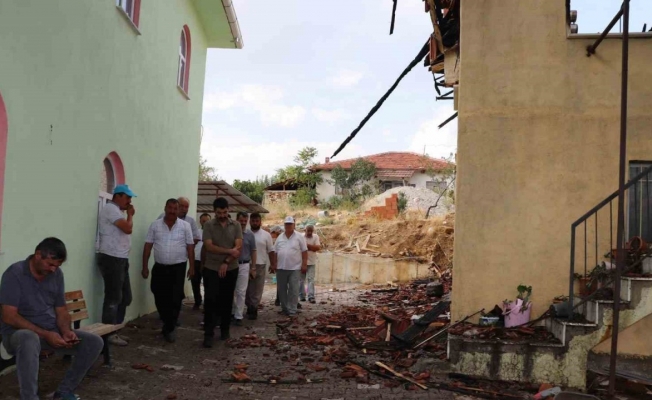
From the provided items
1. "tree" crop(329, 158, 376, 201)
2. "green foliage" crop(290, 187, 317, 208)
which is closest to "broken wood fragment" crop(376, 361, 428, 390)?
"green foliage" crop(290, 187, 317, 208)

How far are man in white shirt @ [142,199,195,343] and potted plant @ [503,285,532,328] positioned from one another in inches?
179

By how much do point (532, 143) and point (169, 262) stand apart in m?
5.32

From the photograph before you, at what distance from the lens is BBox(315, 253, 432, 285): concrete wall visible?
22.4 metres

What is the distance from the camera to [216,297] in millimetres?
8633

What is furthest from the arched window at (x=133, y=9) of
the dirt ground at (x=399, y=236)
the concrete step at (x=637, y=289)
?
the dirt ground at (x=399, y=236)

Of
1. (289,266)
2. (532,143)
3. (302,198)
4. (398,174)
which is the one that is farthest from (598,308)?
(398,174)

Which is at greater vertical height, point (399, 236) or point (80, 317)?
point (399, 236)

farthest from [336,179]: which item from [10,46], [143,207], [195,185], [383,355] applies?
[10,46]

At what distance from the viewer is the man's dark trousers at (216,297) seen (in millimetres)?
8461

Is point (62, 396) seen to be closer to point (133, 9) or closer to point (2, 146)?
point (2, 146)

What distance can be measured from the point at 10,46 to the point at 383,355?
5667 millimetres

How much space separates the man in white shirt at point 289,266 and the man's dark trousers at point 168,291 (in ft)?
10.9

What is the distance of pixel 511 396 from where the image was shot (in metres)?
6.43

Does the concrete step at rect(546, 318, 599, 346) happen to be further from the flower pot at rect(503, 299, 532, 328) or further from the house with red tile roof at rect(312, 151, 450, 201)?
the house with red tile roof at rect(312, 151, 450, 201)
